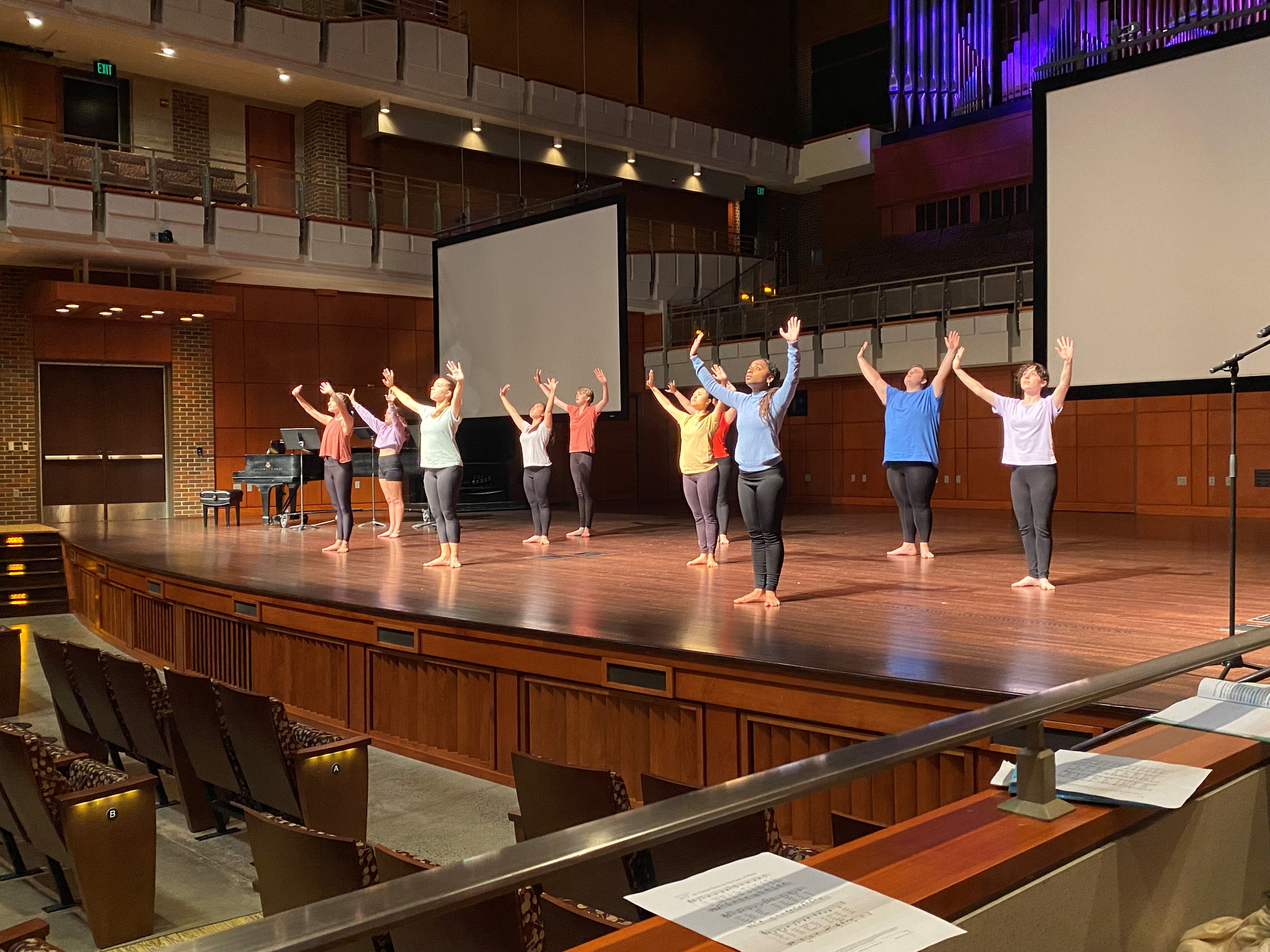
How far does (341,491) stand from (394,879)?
308 inches

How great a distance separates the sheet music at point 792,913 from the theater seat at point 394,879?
0.32 metres

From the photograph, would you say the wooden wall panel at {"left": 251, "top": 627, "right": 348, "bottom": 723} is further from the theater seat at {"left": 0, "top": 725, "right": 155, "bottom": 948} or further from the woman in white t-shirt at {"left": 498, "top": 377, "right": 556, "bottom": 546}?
the woman in white t-shirt at {"left": 498, "top": 377, "right": 556, "bottom": 546}

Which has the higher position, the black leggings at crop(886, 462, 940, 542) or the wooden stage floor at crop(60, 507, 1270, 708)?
the black leggings at crop(886, 462, 940, 542)

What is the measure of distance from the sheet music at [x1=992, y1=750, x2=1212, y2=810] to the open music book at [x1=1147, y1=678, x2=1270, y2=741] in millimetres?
306

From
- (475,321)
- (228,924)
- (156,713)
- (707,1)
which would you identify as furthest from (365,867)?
(707,1)

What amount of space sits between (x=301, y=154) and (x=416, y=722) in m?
12.4

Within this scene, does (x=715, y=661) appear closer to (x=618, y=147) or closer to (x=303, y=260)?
(x=303, y=260)

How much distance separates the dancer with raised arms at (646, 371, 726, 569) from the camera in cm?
788

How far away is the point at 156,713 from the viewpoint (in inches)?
174

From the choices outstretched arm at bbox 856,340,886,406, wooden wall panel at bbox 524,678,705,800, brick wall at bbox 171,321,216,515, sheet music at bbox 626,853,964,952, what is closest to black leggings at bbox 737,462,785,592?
wooden wall panel at bbox 524,678,705,800

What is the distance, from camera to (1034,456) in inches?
242

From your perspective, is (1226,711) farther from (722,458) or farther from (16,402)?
(16,402)

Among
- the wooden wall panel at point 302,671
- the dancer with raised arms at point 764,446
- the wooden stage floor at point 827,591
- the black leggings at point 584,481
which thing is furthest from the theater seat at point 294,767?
the black leggings at point 584,481

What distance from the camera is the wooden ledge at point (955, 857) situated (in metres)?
1.30
